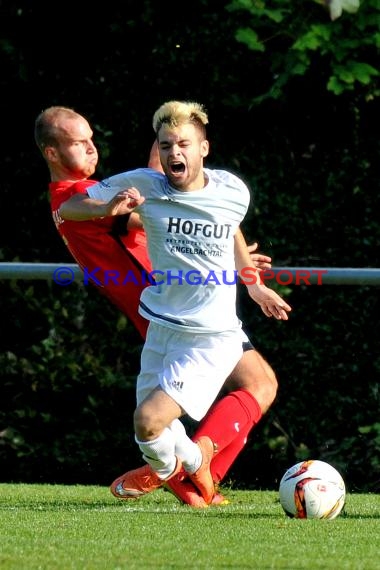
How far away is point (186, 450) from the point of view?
5832mm

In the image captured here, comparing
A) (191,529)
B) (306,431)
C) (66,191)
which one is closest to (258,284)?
(66,191)

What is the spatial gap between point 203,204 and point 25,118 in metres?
4.04

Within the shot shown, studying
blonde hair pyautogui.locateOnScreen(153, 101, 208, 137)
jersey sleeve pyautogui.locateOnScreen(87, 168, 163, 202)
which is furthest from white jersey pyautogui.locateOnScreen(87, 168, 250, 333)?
blonde hair pyautogui.locateOnScreen(153, 101, 208, 137)

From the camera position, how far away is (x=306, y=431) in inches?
369

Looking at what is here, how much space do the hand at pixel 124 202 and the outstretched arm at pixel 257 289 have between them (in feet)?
2.43

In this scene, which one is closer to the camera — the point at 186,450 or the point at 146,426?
the point at 146,426

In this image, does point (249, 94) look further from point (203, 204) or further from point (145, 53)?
point (203, 204)

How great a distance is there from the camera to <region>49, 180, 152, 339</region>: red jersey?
6504mm

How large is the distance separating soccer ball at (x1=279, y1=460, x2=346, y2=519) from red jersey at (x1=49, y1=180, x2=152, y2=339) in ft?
3.87

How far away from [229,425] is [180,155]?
1291 millimetres

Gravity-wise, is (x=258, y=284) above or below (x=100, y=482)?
above

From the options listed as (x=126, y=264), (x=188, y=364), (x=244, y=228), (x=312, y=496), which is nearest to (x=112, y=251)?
(x=126, y=264)

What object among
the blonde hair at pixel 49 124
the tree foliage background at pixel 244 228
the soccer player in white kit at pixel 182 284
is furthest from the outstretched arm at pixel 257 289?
the tree foliage background at pixel 244 228

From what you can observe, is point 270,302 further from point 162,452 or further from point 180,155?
point 162,452
